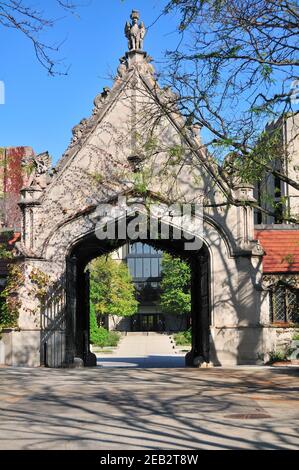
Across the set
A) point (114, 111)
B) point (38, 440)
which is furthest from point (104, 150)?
point (38, 440)

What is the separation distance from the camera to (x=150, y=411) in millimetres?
10680

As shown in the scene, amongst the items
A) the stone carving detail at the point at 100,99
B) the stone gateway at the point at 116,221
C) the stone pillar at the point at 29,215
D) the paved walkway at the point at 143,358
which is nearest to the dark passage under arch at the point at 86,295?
the stone gateway at the point at 116,221

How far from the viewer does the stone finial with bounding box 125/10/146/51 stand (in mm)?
22812

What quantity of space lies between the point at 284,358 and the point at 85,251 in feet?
27.9

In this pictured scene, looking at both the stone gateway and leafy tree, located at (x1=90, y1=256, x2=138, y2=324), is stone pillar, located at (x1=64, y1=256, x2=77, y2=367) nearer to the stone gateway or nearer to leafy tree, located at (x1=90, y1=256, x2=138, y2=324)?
the stone gateway

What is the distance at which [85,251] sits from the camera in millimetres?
24984

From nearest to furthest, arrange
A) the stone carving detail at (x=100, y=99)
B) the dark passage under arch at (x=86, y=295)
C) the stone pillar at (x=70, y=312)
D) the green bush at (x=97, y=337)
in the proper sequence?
the stone pillar at (x=70, y=312), the dark passage under arch at (x=86, y=295), the stone carving detail at (x=100, y=99), the green bush at (x=97, y=337)

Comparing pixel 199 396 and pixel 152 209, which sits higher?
pixel 152 209

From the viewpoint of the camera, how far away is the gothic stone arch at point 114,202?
21.2 m

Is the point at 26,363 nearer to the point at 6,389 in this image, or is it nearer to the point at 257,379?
the point at 6,389

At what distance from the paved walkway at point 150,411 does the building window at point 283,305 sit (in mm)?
5416

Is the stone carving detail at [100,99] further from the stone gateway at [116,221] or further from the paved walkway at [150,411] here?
the paved walkway at [150,411]

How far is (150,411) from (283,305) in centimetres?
1361

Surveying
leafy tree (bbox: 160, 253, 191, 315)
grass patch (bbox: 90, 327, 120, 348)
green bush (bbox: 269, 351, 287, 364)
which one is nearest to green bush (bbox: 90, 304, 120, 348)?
grass patch (bbox: 90, 327, 120, 348)
